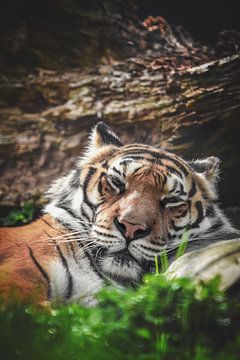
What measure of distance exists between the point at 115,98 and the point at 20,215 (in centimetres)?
149

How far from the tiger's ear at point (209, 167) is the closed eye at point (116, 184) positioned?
763 mm

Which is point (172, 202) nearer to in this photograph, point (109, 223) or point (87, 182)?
point (109, 223)

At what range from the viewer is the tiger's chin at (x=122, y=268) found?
3.56m

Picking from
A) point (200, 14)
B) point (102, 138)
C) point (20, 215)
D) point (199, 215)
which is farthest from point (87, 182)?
point (200, 14)

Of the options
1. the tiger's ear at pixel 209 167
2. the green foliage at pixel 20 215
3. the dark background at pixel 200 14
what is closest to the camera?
the tiger's ear at pixel 209 167

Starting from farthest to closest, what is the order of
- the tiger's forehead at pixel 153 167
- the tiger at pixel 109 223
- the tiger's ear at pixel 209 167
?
the tiger's ear at pixel 209 167 → the tiger's forehead at pixel 153 167 → the tiger at pixel 109 223

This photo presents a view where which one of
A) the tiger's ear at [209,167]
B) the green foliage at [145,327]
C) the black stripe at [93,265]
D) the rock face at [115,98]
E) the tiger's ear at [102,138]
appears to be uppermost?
the rock face at [115,98]

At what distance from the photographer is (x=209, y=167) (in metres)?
4.37

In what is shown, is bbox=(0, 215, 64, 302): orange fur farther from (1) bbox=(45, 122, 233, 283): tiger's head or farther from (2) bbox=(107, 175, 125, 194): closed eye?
(2) bbox=(107, 175, 125, 194): closed eye

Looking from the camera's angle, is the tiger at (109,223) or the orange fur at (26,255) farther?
the tiger at (109,223)

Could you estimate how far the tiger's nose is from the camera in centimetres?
345

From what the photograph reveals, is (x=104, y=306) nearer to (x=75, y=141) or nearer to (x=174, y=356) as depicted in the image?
(x=174, y=356)

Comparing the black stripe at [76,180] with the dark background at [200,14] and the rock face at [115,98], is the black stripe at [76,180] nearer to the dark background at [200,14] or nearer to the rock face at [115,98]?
the rock face at [115,98]

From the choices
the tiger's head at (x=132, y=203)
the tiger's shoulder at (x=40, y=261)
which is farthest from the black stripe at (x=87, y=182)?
the tiger's shoulder at (x=40, y=261)
